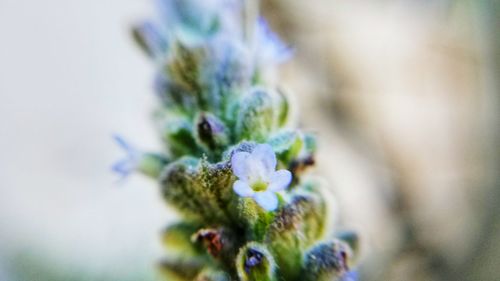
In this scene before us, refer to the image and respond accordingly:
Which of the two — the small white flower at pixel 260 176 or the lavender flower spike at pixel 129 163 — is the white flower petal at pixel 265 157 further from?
the lavender flower spike at pixel 129 163

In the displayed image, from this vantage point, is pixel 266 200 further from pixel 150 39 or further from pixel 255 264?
pixel 150 39

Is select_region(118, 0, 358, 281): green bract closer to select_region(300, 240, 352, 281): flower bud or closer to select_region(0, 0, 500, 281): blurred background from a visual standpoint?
select_region(300, 240, 352, 281): flower bud

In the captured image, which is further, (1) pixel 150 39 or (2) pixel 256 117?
(1) pixel 150 39

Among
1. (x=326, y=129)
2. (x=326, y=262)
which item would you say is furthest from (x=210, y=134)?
(x=326, y=129)

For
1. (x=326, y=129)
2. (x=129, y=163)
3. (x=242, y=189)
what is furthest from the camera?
(x=326, y=129)

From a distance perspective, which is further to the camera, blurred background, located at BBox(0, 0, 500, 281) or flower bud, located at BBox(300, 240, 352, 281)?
blurred background, located at BBox(0, 0, 500, 281)

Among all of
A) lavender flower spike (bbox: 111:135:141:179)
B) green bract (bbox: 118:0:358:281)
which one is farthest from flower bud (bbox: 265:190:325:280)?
lavender flower spike (bbox: 111:135:141:179)
